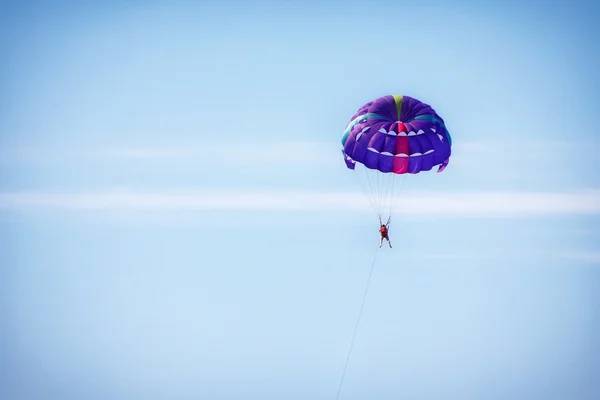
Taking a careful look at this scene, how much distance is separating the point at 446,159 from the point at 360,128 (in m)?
4.94

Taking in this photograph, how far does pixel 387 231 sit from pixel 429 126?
6.20m

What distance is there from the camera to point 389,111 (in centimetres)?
8056

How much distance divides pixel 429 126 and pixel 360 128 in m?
3.65

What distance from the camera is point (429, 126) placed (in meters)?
79.3

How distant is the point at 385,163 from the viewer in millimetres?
79688

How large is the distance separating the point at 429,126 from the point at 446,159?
2.31 m

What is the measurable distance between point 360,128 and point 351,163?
2817 mm

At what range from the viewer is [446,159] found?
8050 cm

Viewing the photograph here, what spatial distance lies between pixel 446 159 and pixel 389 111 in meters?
3.98

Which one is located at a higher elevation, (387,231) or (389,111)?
(389,111)

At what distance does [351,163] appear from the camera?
82000mm

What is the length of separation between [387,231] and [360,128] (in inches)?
229
